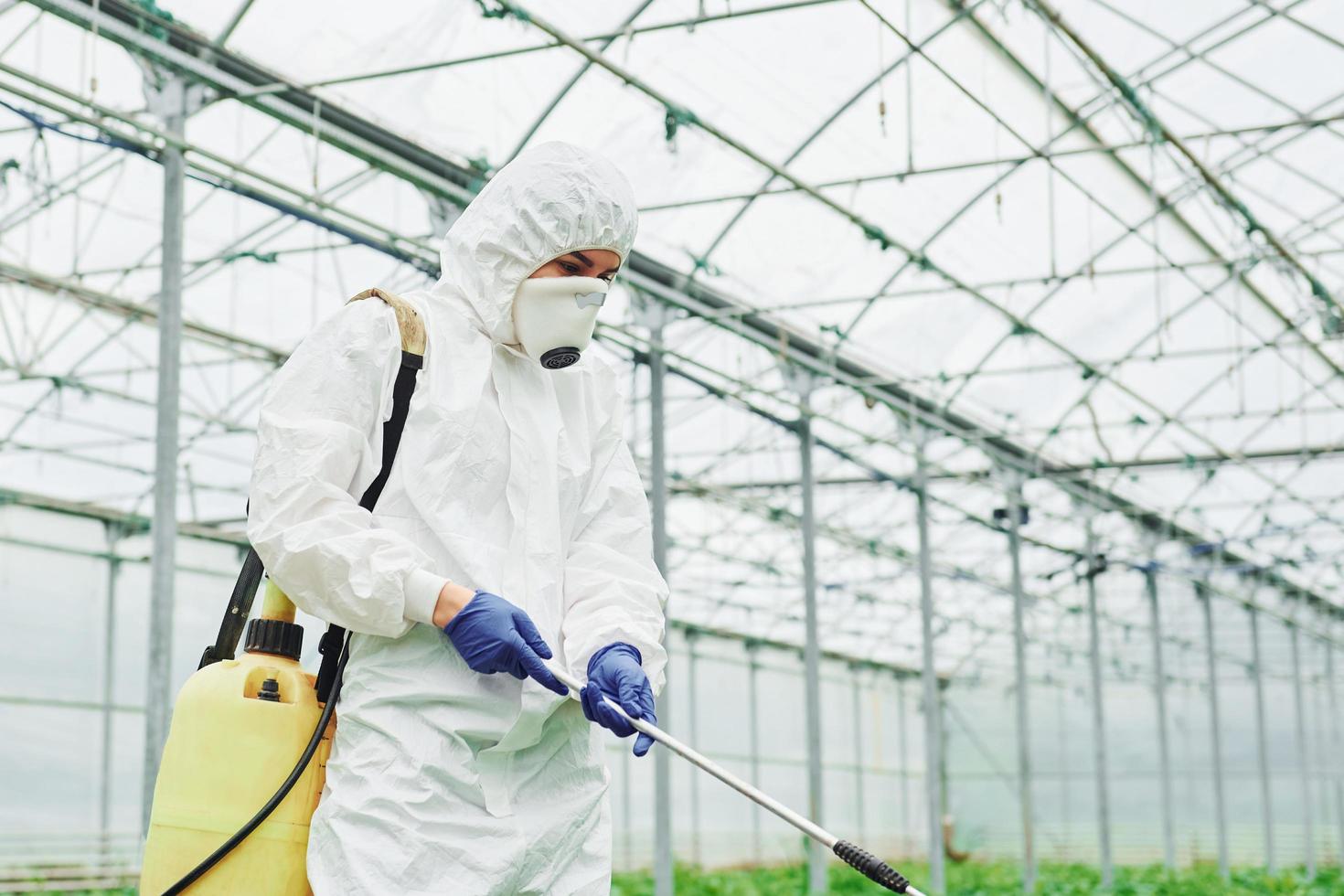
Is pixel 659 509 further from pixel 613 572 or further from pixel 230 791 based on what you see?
pixel 230 791

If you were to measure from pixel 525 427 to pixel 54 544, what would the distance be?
1451 cm

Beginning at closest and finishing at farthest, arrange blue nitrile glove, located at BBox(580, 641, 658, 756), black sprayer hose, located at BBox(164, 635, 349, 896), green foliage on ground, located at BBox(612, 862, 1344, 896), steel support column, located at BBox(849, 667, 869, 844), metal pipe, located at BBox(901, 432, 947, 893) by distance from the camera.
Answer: black sprayer hose, located at BBox(164, 635, 349, 896), blue nitrile glove, located at BBox(580, 641, 658, 756), metal pipe, located at BBox(901, 432, 947, 893), green foliage on ground, located at BBox(612, 862, 1344, 896), steel support column, located at BBox(849, 667, 869, 844)

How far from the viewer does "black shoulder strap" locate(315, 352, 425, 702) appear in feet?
7.80

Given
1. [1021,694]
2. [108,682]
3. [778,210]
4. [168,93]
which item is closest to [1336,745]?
[1021,694]

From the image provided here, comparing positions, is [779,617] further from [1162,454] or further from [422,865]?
[422,865]

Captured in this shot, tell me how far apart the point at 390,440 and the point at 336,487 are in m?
0.13

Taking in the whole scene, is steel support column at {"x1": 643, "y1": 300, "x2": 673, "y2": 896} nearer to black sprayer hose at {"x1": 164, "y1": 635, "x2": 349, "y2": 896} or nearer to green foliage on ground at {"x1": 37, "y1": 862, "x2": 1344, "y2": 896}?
green foliage on ground at {"x1": 37, "y1": 862, "x2": 1344, "y2": 896}

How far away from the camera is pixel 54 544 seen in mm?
15898

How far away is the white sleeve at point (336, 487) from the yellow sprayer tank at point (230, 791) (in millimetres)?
154

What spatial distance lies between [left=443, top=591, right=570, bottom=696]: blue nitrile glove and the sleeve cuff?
3 centimetres

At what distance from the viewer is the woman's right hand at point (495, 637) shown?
221cm

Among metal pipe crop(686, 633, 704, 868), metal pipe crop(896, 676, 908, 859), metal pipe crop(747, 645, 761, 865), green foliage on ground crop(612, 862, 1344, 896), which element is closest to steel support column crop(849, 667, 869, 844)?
metal pipe crop(896, 676, 908, 859)

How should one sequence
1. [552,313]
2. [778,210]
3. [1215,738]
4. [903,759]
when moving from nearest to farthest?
[552,313], [778,210], [1215,738], [903,759]

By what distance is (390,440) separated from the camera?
7.83 ft
